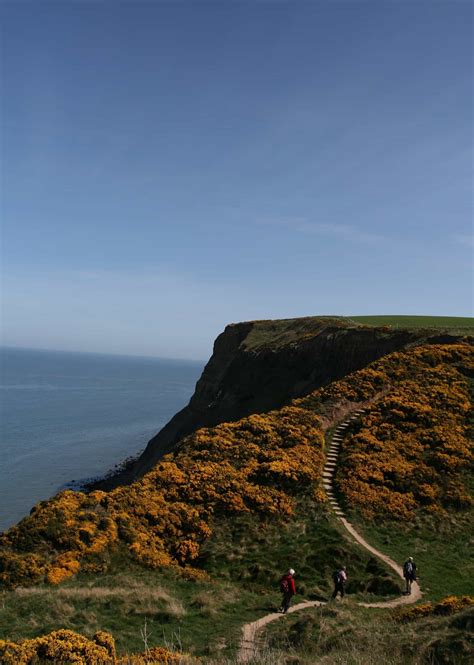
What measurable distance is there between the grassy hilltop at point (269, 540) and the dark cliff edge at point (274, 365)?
14.6 metres

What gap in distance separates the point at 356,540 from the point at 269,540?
4.80m

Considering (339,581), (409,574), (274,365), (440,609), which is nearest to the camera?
(440,609)

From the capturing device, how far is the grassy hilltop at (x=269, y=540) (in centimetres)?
1697

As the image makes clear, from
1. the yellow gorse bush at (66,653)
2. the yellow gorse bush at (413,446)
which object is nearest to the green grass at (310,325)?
the yellow gorse bush at (413,446)

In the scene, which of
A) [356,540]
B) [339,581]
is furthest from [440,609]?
[356,540]

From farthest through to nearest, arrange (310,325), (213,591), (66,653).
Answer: (310,325) → (213,591) → (66,653)

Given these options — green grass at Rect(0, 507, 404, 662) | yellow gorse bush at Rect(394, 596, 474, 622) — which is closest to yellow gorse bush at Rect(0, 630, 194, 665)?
green grass at Rect(0, 507, 404, 662)

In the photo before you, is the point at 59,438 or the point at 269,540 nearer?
the point at 269,540

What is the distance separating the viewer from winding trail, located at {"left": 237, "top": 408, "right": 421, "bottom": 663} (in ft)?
56.6

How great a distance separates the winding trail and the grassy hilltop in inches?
19.9

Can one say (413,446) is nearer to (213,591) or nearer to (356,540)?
(356,540)

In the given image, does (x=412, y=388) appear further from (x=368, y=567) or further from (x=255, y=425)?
(x=368, y=567)

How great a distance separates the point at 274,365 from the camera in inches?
2712

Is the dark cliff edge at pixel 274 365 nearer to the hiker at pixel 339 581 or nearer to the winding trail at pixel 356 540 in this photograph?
the winding trail at pixel 356 540
